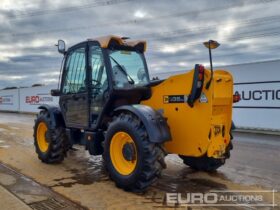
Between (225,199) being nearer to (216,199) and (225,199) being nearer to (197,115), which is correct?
(216,199)

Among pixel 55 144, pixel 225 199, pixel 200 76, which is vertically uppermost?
pixel 200 76

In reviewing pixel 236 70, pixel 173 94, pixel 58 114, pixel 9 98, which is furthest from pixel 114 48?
pixel 9 98

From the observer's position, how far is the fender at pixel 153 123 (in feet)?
17.8

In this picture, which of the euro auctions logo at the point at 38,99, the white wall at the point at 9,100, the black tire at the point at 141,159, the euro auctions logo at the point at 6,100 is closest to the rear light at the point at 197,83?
the black tire at the point at 141,159

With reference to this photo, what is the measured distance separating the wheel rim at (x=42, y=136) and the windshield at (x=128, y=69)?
2.54 m

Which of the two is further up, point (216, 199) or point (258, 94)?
point (258, 94)

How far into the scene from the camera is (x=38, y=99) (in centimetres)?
2875

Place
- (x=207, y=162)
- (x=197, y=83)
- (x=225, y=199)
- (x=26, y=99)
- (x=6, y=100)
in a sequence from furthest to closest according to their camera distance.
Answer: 1. (x=6, y=100)
2. (x=26, y=99)
3. (x=207, y=162)
4. (x=197, y=83)
5. (x=225, y=199)

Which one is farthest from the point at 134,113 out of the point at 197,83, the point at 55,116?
the point at 55,116

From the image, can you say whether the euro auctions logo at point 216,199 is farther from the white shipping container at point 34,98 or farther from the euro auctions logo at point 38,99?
the euro auctions logo at point 38,99

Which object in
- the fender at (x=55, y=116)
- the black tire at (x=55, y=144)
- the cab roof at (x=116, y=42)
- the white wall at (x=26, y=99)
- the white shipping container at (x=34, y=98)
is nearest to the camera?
the cab roof at (x=116, y=42)

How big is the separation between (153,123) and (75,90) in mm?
2593

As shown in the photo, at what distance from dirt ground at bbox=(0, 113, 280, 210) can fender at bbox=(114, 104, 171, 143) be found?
3.04ft

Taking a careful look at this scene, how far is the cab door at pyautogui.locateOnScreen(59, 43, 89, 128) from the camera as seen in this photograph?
7.13m
